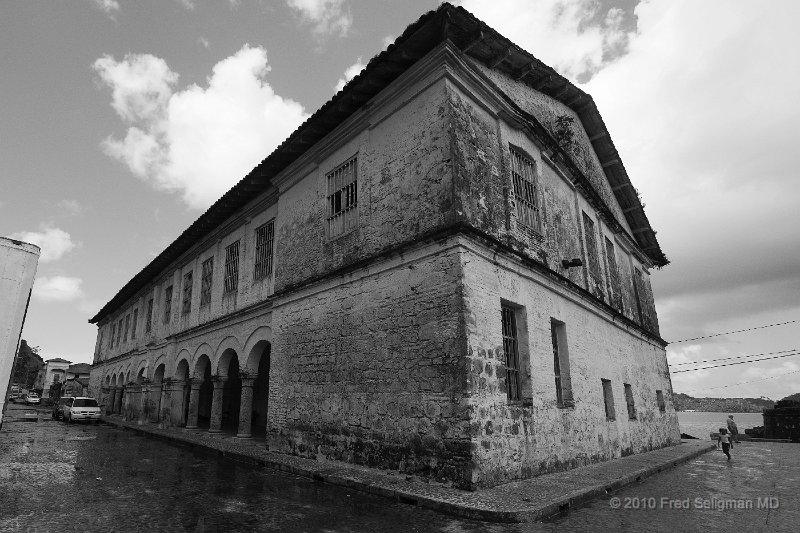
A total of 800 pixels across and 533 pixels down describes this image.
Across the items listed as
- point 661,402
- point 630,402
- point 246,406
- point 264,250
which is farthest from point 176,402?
point 661,402

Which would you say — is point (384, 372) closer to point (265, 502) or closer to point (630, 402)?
point (265, 502)

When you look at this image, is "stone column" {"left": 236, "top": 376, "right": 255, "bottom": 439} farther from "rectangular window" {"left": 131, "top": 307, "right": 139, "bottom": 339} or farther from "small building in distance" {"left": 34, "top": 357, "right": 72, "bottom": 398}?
"small building in distance" {"left": 34, "top": 357, "right": 72, "bottom": 398}

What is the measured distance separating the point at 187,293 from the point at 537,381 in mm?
14813

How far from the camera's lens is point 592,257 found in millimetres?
12641

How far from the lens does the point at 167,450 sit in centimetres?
1181

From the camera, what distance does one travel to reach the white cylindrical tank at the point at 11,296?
314 cm

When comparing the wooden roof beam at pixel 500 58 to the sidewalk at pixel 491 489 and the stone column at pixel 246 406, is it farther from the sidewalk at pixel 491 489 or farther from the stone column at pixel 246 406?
the stone column at pixel 246 406

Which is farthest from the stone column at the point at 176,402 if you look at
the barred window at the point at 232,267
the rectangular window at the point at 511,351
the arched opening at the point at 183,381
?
the rectangular window at the point at 511,351

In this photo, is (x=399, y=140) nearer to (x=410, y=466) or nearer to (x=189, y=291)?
(x=410, y=466)

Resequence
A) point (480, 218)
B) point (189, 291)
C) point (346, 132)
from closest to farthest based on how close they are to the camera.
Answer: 1. point (480, 218)
2. point (346, 132)
3. point (189, 291)

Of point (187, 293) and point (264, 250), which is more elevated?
point (264, 250)

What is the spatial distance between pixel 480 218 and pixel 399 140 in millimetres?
2342

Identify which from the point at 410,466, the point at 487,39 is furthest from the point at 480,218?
the point at 410,466

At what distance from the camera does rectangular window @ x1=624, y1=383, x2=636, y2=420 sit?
1296 cm
